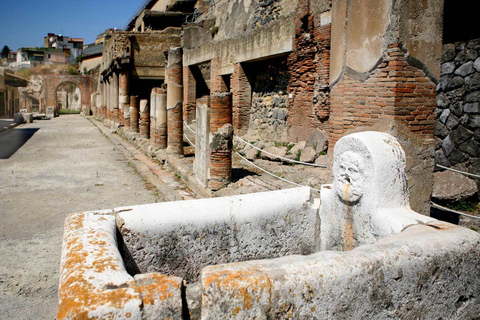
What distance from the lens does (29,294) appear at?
310 centimetres

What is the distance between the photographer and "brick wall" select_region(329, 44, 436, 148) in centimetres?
444

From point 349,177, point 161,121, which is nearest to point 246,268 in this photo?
point 349,177

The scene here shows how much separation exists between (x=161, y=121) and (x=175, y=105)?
2.24ft

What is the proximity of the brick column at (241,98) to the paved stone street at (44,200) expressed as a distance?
3.79 meters

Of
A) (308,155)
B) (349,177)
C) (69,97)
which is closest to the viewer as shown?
(349,177)

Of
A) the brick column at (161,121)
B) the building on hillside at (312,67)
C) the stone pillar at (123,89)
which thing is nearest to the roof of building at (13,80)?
the building on hillside at (312,67)

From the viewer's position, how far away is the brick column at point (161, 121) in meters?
10.2

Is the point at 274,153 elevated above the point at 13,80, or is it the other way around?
the point at 13,80

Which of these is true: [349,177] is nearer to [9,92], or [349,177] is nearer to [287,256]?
[287,256]

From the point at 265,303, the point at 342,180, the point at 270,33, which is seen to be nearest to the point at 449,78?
the point at 270,33

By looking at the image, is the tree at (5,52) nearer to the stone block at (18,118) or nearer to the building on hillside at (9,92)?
the building on hillside at (9,92)

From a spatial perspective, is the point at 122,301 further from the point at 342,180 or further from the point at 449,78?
the point at 449,78

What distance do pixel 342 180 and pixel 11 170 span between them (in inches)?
303

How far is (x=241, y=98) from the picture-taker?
41.1ft
